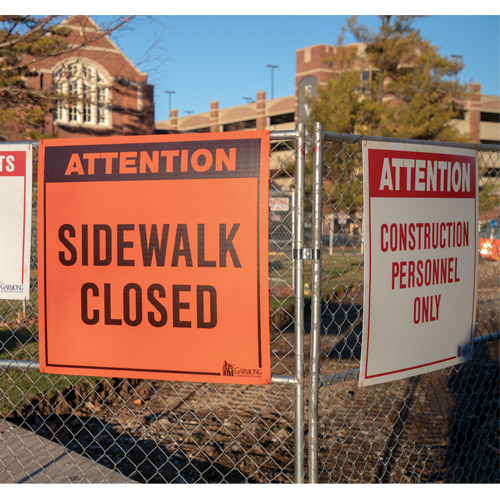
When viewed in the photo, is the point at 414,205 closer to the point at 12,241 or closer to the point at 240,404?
the point at 12,241

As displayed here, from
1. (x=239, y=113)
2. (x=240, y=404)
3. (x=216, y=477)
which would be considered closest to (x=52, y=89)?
(x=240, y=404)

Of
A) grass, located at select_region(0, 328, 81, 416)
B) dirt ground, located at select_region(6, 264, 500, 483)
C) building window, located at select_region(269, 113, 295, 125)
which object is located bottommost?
dirt ground, located at select_region(6, 264, 500, 483)

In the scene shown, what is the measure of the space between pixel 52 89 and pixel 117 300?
33.3 ft

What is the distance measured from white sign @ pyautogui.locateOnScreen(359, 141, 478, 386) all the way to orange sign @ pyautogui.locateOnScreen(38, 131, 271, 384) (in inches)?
22.1

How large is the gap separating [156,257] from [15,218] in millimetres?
910

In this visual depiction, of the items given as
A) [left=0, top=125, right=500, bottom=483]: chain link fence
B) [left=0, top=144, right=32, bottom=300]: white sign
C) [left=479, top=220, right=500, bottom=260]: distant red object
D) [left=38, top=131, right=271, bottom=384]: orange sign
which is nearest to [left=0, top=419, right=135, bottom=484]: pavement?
[left=0, top=125, right=500, bottom=483]: chain link fence

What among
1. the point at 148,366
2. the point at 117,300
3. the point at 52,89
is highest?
the point at 52,89

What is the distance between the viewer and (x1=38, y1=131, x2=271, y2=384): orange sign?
2.75m

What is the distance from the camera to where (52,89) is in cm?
1185

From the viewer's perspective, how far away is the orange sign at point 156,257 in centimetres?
275

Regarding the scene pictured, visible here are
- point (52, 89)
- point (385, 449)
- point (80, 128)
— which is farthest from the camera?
point (80, 128)

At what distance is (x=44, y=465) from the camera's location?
4.04 metres

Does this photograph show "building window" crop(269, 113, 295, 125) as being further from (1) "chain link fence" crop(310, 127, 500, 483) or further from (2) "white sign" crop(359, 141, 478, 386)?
(2) "white sign" crop(359, 141, 478, 386)

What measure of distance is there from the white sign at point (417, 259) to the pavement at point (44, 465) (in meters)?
1.91
